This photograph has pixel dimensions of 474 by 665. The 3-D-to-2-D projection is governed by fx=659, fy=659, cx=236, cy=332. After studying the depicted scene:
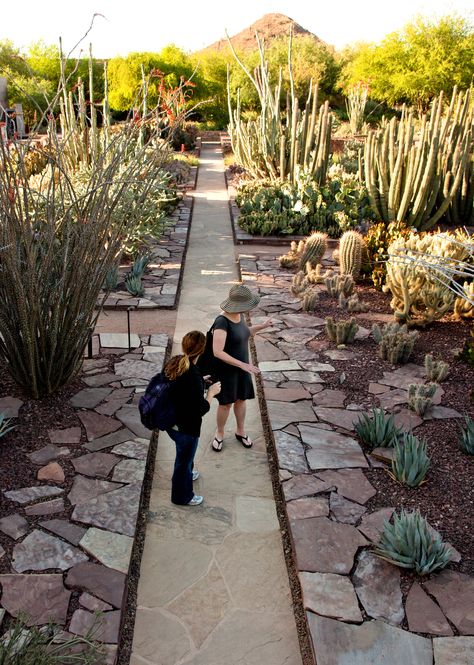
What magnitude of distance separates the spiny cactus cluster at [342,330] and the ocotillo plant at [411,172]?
456 cm

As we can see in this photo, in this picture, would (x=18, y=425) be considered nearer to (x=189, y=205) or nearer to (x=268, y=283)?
(x=268, y=283)

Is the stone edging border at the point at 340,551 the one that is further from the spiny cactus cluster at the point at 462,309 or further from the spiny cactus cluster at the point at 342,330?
the spiny cactus cluster at the point at 462,309

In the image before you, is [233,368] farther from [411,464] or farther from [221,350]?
[411,464]

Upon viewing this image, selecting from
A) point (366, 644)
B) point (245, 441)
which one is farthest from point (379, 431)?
point (366, 644)

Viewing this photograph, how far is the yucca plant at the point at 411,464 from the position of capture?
4625 millimetres

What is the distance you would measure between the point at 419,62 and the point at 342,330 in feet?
116

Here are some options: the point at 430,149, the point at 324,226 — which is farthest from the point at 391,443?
the point at 324,226

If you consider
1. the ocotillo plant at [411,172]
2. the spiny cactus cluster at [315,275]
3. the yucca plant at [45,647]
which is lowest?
the yucca plant at [45,647]

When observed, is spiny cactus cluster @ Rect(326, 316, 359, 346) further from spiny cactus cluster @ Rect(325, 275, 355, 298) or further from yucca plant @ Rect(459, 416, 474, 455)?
yucca plant @ Rect(459, 416, 474, 455)

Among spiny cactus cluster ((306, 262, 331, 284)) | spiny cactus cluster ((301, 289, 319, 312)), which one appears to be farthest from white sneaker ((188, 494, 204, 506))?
spiny cactus cluster ((306, 262, 331, 284))

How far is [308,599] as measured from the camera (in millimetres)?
3664

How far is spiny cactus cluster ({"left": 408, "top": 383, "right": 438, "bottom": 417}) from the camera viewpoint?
5680mm

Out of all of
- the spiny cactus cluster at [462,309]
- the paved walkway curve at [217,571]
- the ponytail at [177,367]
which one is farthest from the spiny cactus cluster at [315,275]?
the ponytail at [177,367]

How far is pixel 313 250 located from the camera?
33.0 ft
